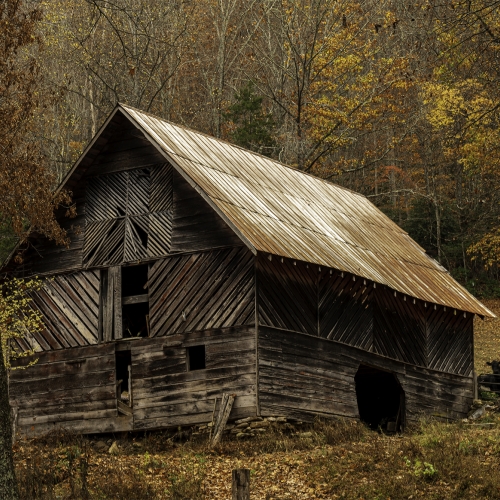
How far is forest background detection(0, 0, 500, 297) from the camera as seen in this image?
4434 centimetres

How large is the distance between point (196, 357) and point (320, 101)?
23.3 m

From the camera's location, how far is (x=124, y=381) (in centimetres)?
2733

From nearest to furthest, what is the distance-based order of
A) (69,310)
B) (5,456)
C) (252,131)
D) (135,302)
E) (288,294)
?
(5,456) < (288,294) < (135,302) < (69,310) < (252,131)

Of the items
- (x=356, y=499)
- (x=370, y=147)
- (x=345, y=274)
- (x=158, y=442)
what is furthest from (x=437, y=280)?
(x=370, y=147)

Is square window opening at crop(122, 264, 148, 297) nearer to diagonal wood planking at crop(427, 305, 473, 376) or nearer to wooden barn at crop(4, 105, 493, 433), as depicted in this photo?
wooden barn at crop(4, 105, 493, 433)

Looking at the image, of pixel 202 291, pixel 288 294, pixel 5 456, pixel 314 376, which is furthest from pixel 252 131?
pixel 5 456

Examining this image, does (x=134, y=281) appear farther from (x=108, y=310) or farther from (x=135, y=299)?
(x=135, y=299)

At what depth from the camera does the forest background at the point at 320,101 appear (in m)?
44.3

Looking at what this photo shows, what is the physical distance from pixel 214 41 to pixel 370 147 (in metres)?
11.1

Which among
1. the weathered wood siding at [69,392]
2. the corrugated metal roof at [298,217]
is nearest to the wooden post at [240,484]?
the corrugated metal roof at [298,217]

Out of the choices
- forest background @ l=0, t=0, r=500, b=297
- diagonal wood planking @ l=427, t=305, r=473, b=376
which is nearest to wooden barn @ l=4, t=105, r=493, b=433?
diagonal wood planking @ l=427, t=305, r=473, b=376

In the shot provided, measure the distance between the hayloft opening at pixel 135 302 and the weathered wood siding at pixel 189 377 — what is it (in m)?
1.09

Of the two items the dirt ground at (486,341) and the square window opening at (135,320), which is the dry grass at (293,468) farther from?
the dirt ground at (486,341)

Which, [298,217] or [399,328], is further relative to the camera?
[399,328]
